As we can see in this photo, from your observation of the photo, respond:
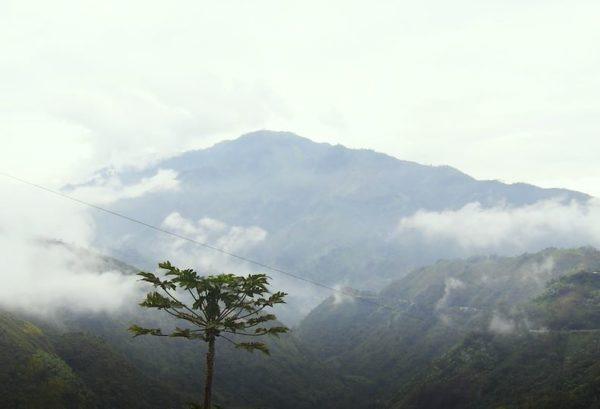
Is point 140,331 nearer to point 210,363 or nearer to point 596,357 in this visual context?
point 210,363

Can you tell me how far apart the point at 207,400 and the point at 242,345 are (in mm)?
3021

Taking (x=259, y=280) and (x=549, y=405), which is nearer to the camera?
(x=259, y=280)

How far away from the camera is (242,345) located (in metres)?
25.0

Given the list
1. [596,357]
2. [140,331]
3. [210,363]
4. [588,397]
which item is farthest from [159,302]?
[596,357]

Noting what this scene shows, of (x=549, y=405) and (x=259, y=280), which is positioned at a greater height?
(x=259, y=280)

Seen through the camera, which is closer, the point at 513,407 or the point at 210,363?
the point at 210,363

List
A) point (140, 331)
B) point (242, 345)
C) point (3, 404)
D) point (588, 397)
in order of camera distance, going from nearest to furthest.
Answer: point (140, 331)
point (242, 345)
point (588, 397)
point (3, 404)

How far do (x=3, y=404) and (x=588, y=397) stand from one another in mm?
201300

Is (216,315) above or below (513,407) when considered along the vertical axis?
above

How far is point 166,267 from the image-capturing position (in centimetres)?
2406

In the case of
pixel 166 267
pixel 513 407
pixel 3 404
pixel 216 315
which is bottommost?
pixel 3 404

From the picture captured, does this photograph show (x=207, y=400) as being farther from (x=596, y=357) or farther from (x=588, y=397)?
(x=596, y=357)

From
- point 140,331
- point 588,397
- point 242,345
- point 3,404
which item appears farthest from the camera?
point 3,404

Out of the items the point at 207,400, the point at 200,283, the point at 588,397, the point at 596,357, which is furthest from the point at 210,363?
the point at 596,357
